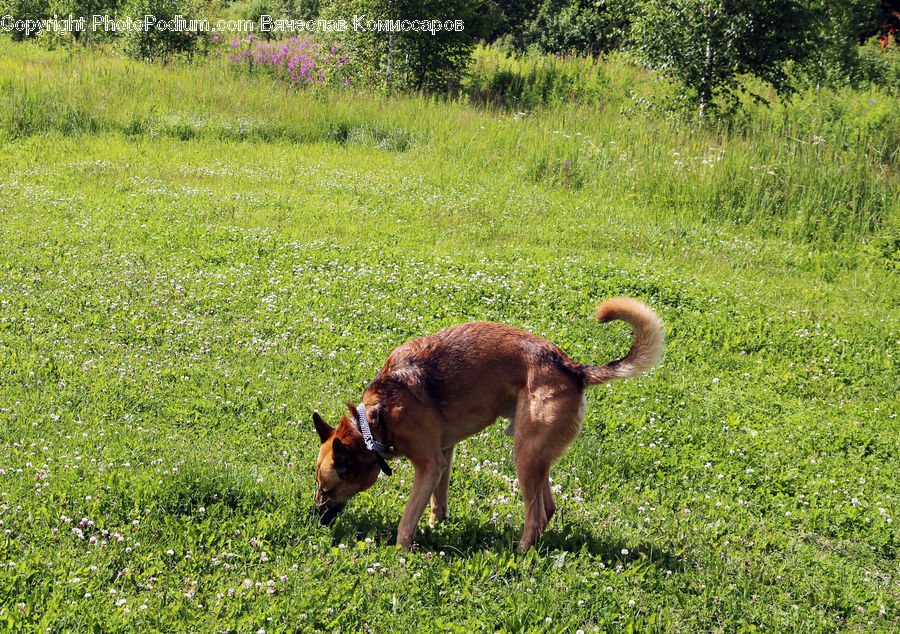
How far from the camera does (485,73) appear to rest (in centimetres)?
2327

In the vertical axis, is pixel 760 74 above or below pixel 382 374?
above

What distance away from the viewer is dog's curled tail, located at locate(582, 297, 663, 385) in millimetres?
4707

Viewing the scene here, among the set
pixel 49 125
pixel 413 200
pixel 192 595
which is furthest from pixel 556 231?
pixel 49 125

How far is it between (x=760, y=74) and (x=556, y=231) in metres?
7.82

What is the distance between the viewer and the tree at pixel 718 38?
15.2 meters

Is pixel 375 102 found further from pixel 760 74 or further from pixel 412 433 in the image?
pixel 412 433

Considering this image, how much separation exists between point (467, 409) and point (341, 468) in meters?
0.88

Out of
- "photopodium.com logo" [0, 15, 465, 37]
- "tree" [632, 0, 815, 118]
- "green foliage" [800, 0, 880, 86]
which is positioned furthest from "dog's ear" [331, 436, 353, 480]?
"green foliage" [800, 0, 880, 86]

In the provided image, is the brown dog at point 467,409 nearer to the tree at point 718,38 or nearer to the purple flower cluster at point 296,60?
the tree at point 718,38

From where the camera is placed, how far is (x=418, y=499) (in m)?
4.61

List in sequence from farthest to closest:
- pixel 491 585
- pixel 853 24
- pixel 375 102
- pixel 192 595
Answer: pixel 853 24
pixel 375 102
pixel 491 585
pixel 192 595

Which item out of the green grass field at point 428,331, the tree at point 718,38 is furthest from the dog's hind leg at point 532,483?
the tree at point 718,38

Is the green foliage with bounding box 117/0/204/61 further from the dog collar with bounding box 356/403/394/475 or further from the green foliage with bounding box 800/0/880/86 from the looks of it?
the green foliage with bounding box 800/0/880/86

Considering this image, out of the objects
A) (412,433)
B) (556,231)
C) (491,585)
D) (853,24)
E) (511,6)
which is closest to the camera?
(491,585)
